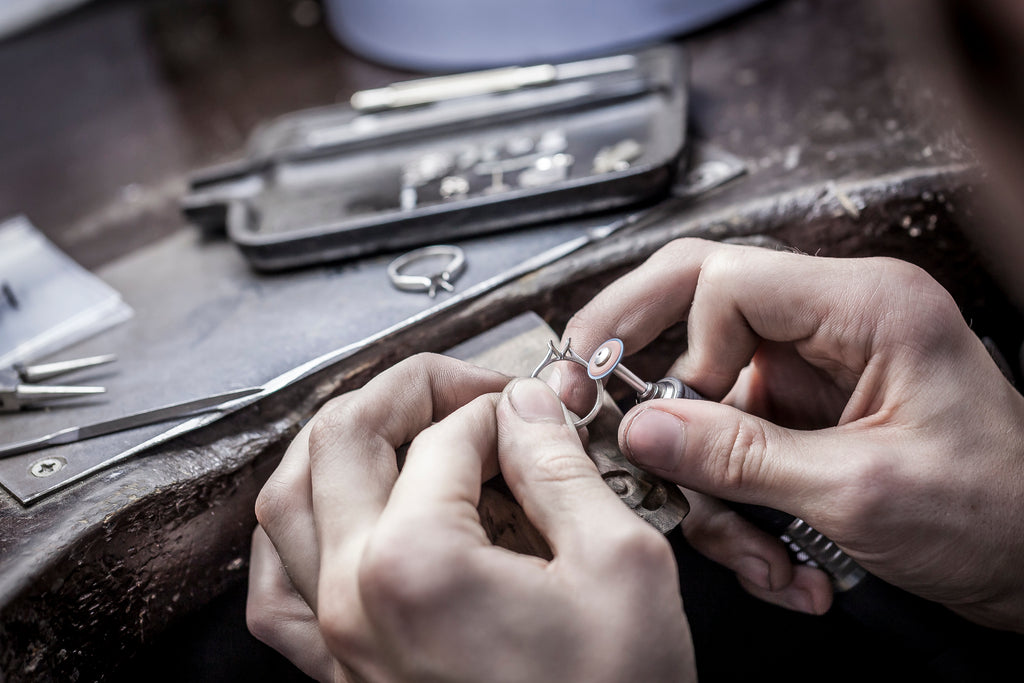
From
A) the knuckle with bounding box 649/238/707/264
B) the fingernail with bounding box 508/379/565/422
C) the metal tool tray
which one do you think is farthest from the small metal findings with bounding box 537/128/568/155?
the fingernail with bounding box 508/379/565/422

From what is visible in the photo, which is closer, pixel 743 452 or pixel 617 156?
pixel 743 452

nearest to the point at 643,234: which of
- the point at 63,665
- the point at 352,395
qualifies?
the point at 352,395

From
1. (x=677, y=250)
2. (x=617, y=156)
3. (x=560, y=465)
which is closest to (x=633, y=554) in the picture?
(x=560, y=465)

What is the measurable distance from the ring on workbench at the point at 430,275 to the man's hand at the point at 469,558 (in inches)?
8.5

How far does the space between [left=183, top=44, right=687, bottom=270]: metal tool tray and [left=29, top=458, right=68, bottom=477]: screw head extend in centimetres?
27

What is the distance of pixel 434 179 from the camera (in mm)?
861

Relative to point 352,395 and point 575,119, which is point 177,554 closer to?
point 352,395

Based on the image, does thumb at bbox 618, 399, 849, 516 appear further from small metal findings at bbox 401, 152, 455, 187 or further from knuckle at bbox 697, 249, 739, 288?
small metal findings at bbox 401, 152, 455, 187

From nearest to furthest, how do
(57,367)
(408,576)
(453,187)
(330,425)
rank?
(408,576)
(330,425)
(57,367)
(453,187)

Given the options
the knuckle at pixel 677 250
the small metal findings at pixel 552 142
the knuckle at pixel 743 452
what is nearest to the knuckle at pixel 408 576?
the knuckle at pixel 743 452

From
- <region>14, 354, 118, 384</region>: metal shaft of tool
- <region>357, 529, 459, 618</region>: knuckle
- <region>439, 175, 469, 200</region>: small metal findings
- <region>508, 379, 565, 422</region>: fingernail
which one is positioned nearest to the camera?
<region>357, 529, 459, 618</region>: knuckle

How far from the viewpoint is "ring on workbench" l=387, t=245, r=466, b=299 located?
73 centimetres

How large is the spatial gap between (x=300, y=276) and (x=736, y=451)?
475 millimetres

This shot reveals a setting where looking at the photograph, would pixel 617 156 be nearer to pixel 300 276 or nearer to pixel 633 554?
pixel 300 276
